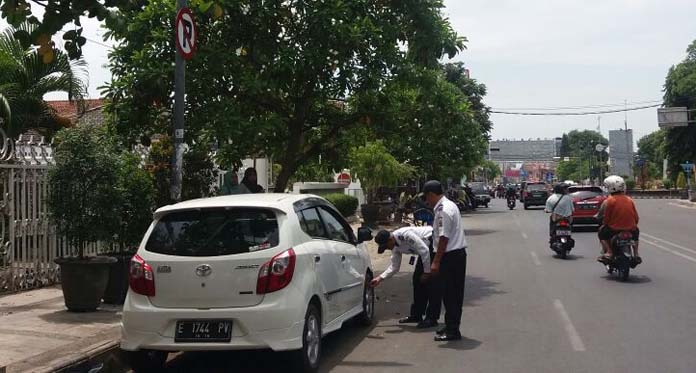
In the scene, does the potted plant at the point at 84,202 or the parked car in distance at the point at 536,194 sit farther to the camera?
the parked car in distance at the point at 536,194

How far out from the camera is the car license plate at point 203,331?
19.1 feet

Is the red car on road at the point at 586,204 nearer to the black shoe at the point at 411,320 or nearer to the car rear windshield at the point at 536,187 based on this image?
the black shoe at the point at 411,320

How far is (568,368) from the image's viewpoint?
20.7ft

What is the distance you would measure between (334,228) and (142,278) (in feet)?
7.44

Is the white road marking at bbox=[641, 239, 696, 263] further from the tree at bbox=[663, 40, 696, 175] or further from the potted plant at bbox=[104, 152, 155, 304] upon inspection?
the tree at bbox=[663, 40, 696, 175]

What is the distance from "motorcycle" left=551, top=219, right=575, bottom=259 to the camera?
605 inches

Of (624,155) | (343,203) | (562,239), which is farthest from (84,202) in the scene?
(624,155)

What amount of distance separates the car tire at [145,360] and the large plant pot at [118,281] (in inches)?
114

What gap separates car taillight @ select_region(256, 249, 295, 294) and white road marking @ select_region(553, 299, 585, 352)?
3140mm

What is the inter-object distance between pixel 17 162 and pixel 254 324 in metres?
6.32

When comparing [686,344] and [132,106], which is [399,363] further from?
[132,106]

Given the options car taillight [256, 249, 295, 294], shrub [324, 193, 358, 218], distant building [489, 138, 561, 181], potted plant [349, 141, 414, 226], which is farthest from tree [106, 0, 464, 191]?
distant building [489, 138, 561, 181]

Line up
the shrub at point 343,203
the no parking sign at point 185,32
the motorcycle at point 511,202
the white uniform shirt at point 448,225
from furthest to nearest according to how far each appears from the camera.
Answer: the motorcycle at point 511,202, the shrub at point 343,203, the no parking sign at point 185,32, the white uniform shirt at point 448,225

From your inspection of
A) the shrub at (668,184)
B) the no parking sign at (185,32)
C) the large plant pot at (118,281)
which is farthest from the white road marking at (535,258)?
the shrub at (668,184)
